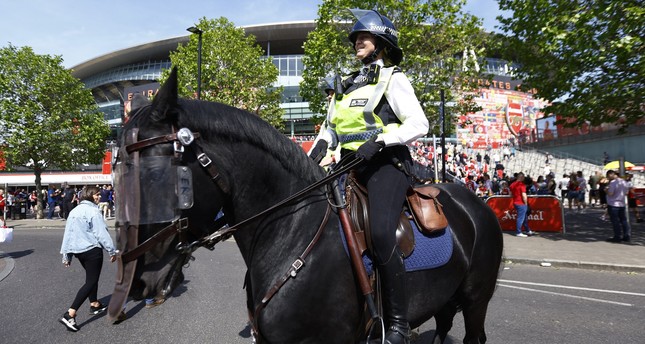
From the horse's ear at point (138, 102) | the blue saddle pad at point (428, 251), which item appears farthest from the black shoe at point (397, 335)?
the horse's ear at point (138, 102)

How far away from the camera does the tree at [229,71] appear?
1031 inches

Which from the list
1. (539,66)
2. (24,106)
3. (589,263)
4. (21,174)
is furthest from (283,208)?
(21,174)

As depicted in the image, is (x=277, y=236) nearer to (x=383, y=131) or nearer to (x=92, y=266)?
(x=383, y=131)

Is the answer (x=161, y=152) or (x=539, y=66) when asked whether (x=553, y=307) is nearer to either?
(x=161, y=152)

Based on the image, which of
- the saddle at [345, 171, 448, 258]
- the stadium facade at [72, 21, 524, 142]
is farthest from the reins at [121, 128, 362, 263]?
the stadium facade at [72, 21, 524, 142]

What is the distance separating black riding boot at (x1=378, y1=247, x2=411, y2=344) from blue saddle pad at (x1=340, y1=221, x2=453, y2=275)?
167 millimetres

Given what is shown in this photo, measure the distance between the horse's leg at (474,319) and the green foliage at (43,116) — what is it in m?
27.3

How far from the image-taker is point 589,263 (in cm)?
841

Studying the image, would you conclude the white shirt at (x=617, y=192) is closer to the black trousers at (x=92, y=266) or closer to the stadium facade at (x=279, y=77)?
the black trousers at (x=92, y=266)

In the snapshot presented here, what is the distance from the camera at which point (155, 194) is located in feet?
5.48

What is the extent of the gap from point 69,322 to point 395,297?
15.9 ft

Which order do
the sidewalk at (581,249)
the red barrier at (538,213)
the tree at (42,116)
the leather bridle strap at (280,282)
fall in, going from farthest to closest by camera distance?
the tree at (42,116) → the red barrier at (538,213) → the sidewalk at (581,249) → the leather bridle strap at (280,282)

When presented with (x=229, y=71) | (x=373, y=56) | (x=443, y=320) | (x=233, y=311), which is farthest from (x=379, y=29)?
(x=229, y=71)

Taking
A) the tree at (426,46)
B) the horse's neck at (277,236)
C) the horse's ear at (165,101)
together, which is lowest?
the horse's neck at (277,236)
